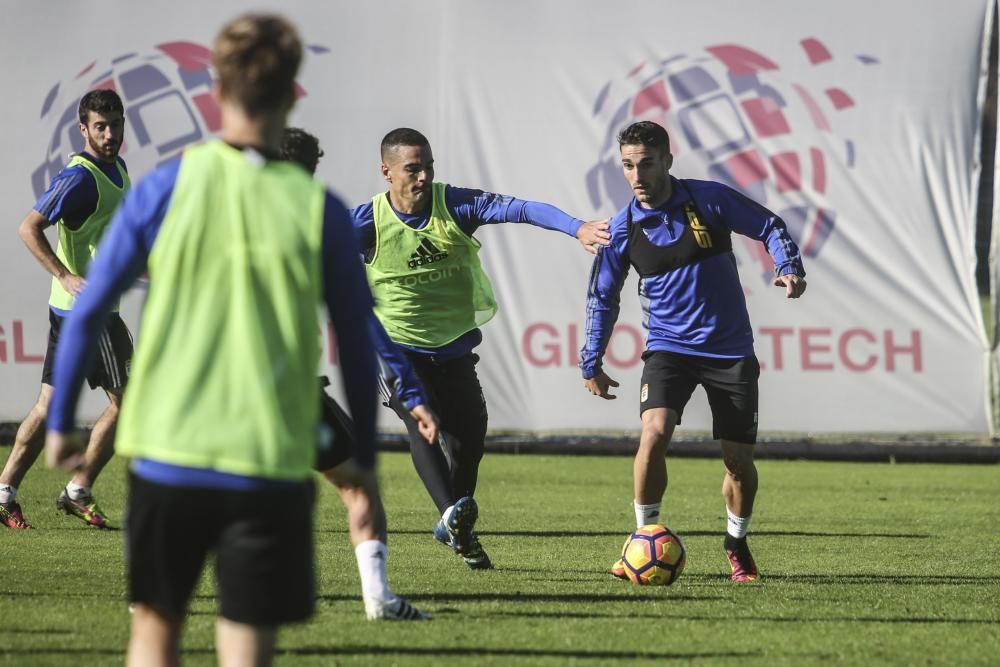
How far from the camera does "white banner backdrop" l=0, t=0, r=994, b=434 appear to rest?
1557 cm

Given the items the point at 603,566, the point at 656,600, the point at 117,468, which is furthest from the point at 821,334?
the point at 656,600

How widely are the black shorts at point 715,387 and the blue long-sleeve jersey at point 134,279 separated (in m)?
4.37

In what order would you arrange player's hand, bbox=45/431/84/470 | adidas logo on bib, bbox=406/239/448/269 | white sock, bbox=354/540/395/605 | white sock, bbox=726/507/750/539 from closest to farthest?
player's hand, bbox=45/431/84/470
white sock, bbox=354/540/395/605
white sock, bbox=726/507/750/539
adidas logo on bib, bbox=406/239/448/269

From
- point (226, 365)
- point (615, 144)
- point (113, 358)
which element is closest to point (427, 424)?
point (226, 365)

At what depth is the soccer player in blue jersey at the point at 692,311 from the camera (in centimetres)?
782

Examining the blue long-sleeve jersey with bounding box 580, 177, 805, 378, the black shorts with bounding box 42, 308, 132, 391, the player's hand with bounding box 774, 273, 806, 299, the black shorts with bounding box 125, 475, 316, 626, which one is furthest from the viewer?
the black shorts with bounding box 42, 308, 132, 391

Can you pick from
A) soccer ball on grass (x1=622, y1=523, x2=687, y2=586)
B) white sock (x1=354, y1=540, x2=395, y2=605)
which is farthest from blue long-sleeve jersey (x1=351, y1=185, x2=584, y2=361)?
white sock (x1=354, y1=540, x2=395, y2=605)

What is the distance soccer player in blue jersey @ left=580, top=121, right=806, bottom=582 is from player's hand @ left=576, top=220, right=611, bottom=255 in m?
0.59

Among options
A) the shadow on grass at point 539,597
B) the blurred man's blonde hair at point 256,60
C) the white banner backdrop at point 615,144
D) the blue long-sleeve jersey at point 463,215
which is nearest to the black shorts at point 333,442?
the shadow on grass at point 539,597

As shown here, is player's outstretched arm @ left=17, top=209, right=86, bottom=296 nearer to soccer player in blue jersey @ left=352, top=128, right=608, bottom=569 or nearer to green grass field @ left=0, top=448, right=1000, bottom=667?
green grass field @ left=0, top=448, right=1000, bottom=667

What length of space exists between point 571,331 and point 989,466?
4.47 metres

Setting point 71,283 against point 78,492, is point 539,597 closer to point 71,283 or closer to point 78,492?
point 71,283

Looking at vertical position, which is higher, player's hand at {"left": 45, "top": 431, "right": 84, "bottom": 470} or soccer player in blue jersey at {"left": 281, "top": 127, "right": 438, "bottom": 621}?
player's hand at {"left": 45, "top": 431, "right": 84, "bottom": 470}

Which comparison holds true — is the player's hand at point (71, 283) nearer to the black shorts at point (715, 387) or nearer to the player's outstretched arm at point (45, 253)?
the player's outstretched arm at point (45, 253)
